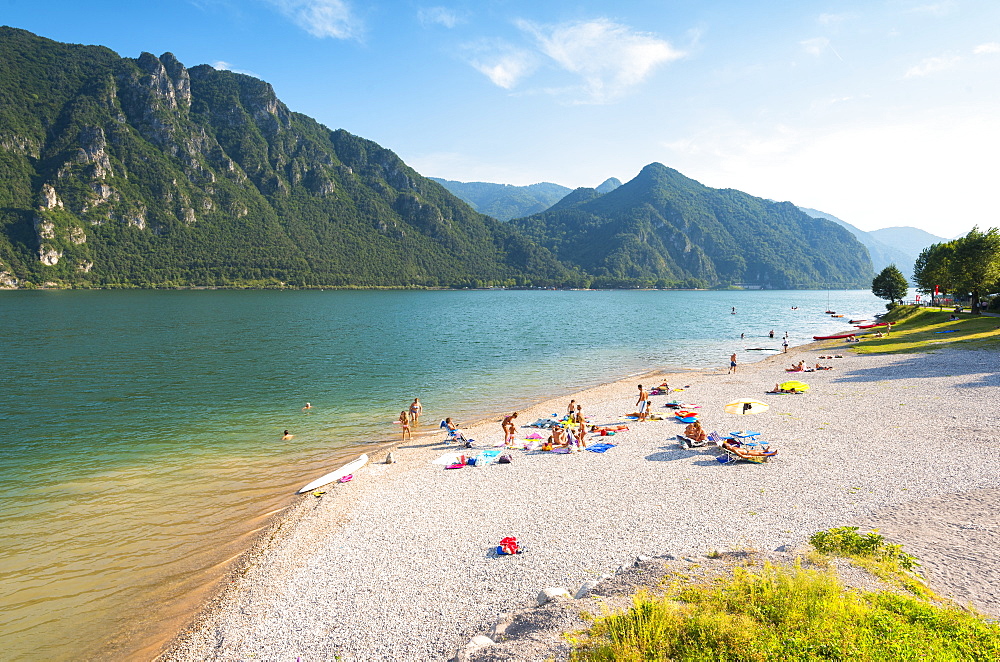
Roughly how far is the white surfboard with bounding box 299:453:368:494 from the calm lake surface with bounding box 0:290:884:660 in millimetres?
937

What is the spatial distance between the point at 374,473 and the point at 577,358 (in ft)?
130

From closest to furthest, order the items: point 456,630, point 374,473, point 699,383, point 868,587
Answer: point 868,587, point 456,630, point 374,473, point 699,383

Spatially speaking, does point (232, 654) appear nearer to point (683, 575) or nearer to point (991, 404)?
point (683, 575)

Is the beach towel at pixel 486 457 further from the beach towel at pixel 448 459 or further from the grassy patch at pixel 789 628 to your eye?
the grassy patch at pixel 789 628

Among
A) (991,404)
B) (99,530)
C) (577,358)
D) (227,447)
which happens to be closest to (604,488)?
(99,530)

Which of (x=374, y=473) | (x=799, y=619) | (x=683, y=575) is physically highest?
(x=799, y=619)

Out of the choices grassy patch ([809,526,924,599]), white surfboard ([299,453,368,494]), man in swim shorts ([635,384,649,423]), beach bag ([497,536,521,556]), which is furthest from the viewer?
man in swim shorts ([635,384,649,423])

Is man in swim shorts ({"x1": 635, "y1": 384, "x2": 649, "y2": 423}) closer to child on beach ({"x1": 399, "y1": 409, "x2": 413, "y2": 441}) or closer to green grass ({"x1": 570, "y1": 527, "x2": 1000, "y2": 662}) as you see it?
child on beach ({"x1": 399, "y1": 409, "x2": 413, "y2": 441})

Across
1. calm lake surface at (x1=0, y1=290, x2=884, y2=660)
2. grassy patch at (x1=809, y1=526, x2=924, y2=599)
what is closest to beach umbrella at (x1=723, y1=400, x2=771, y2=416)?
grassy patch at (x1=809, y1=526, x2=924, y2=599)

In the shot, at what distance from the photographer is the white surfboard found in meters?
20.3

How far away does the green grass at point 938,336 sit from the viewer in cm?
4247

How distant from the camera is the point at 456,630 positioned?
10.2 m

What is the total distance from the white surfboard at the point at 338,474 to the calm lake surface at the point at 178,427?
937 millimetres

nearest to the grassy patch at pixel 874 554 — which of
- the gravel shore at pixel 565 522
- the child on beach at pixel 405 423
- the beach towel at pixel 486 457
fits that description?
the gravel shore at pixel 565 522
